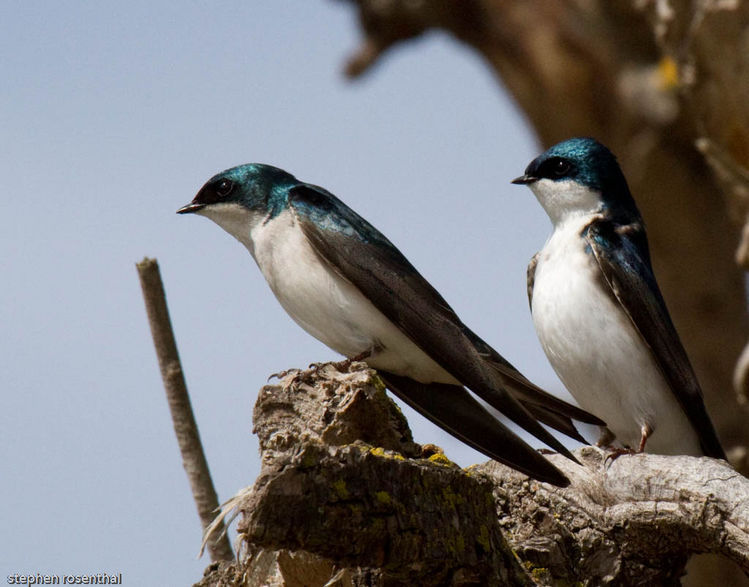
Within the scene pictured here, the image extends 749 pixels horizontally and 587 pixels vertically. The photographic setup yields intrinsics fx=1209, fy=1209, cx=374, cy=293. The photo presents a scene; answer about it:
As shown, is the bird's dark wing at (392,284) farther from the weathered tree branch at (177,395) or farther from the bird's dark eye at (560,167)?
the bird's dark eye at (560,167)

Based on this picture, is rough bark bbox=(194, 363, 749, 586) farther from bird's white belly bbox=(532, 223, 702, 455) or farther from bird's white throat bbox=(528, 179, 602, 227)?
bird's white throat bbox=(528, 179, 602, 227)

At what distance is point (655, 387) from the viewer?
480 centimetres

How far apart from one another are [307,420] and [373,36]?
6692 millimetres

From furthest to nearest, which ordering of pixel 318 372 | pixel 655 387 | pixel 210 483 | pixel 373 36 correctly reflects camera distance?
pixel 373 36 → pixel 655 387 → pixel 210 483 → pixel 318 372

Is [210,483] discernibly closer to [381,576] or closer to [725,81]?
[381,576]

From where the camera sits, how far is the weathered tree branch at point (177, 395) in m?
4.31

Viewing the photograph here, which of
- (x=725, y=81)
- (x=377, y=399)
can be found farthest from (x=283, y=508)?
(x=725, y=81)

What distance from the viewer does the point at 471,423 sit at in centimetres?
430

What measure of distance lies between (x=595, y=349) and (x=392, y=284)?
87 cm

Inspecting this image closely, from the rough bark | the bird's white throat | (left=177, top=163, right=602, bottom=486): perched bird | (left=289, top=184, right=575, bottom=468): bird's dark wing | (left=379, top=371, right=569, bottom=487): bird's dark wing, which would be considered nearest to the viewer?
the rough bark

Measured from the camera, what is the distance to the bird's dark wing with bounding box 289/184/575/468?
4230 millimetres

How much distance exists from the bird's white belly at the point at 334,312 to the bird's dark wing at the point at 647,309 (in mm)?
800

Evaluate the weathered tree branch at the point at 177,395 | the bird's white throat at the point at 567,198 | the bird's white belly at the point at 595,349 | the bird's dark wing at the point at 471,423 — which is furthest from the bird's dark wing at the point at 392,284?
the bird's white throat at the point at 567,198

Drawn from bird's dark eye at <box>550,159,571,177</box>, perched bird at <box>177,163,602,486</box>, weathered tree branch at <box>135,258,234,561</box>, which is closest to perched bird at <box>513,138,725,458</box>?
bird's dark eye at <box>550,159,571,177</box>
